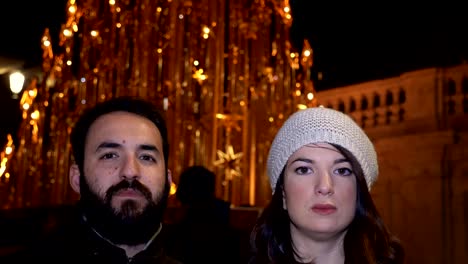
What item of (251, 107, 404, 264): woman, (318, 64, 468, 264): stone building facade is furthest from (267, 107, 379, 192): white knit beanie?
(318, 64, 468, 264): stone building facade

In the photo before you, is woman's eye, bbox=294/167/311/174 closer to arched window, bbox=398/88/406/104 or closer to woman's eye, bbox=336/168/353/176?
woman's eye, bbox=336/168/353/176

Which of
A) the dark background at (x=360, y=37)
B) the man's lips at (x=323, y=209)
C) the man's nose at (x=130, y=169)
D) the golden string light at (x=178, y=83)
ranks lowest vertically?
the man's lips at (x=323, y=209)

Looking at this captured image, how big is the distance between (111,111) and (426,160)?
233 inches

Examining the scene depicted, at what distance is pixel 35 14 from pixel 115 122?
619 cm

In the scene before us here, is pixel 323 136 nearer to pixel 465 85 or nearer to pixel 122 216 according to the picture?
pixel 122 216

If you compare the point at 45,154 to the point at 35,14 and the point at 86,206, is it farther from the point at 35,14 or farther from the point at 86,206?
the point at 86,206

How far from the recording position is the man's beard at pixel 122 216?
179 centimetres

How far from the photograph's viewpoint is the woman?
1.87 meters

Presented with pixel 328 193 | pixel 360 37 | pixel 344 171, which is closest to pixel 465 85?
pixel 360 37

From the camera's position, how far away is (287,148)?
1.96 m

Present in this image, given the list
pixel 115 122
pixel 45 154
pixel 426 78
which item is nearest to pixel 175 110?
pixel 45 154

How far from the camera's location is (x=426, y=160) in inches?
286

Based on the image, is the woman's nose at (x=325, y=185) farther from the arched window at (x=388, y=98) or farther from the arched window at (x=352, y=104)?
the arched window at (x=352, y=104)

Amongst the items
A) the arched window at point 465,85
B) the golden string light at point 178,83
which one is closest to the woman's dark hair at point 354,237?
the golden string light at point 178,83
